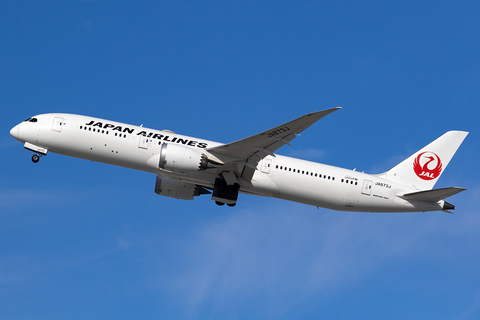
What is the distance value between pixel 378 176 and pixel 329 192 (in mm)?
4782

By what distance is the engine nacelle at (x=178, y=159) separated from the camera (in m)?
31.9

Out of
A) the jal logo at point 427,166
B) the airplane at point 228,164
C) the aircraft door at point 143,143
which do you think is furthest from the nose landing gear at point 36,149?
the jal logo at point 427,166

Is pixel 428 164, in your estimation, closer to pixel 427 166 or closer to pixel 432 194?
pixel 427 166

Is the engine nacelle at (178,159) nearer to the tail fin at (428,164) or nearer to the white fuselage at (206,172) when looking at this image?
the white fuselage at (206,172)

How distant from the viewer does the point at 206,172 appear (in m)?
33.9

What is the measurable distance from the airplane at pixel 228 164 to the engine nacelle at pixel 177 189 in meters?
2.12

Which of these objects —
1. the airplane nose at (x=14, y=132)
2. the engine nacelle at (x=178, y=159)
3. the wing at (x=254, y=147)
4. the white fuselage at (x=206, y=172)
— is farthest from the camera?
the airplane nose at (x=14, y=132)

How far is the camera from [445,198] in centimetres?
3466

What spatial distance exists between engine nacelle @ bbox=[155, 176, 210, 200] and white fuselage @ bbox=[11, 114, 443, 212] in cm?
267

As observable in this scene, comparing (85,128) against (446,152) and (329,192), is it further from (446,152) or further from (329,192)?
(446,152)

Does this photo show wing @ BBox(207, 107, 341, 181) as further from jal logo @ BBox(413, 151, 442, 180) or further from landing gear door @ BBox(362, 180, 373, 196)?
jal logo @ BBox(413, 151, 442, 180)

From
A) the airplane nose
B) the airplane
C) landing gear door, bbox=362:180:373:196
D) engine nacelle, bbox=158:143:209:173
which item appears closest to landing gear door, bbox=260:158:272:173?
the airplane

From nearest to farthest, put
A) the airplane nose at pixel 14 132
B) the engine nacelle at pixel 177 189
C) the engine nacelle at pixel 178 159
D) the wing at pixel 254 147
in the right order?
the wing at pixel 254 147, the engine nacelle at pixel 178 159, the airplane nose at pixel 14 132, the engine nacelle at pixel 177 189

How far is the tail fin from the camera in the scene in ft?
123
